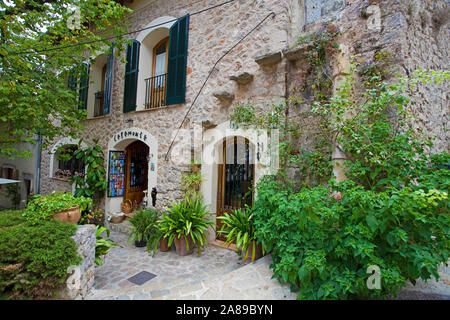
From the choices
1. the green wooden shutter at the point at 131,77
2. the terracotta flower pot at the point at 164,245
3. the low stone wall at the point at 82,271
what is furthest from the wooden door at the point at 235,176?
the green wooden shutter at the point at 131,77

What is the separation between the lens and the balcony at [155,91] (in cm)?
623

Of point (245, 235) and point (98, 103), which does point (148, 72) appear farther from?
point (245, 235)

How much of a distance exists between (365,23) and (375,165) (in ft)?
7.87

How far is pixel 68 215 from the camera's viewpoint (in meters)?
2.88

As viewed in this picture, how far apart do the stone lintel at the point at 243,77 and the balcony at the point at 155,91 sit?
8.37ft

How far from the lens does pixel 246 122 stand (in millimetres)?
4266

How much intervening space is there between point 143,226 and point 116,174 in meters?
2.87

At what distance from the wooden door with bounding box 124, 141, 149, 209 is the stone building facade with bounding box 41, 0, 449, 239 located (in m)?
0.65

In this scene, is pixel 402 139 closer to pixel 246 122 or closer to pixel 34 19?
pixel 246 122

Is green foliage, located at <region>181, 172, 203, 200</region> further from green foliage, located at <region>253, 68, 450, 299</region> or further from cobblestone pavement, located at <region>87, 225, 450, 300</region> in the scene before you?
green foliage, located at <region>253, 68, 450, 299</region>

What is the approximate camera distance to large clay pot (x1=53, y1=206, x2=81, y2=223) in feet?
9.28

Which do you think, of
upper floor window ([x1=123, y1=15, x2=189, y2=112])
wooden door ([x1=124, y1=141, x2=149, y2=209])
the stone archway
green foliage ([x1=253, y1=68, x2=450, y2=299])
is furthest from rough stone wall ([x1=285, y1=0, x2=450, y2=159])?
wooden door ([x1=124, y1=141, x2=149, y2=209])

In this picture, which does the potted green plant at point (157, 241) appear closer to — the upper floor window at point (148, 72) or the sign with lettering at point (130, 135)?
the sign with lettering at point (130, 135)
